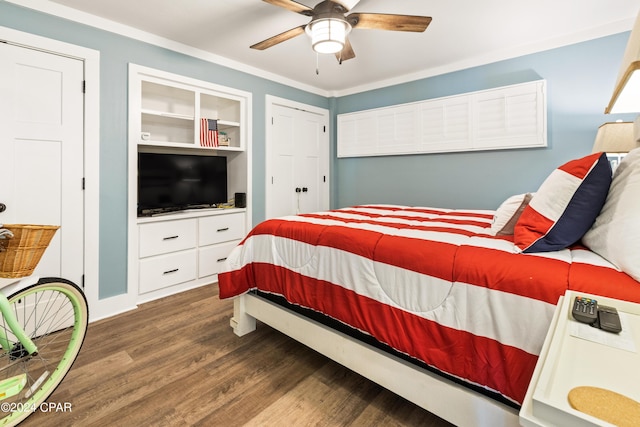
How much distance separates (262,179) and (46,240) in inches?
103

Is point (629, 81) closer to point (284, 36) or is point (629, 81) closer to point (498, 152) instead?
point (284, 36)

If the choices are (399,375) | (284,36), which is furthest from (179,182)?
(399,375)

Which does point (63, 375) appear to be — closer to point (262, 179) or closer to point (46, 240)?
point (46, 240)

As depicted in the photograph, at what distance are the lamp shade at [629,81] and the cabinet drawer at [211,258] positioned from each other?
130 inches

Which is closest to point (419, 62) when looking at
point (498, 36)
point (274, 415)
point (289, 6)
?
point (498, 36)

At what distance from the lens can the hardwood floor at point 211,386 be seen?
1492mm

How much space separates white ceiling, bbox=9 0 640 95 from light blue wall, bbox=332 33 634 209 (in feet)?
0.46

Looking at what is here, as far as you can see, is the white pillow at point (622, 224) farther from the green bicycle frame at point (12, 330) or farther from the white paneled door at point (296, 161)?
the white paneled door at point (296, 161)

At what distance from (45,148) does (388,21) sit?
272 cm

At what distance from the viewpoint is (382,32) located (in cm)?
290

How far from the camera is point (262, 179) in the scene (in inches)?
156

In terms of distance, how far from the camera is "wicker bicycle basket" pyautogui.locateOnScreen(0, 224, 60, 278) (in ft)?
4.43

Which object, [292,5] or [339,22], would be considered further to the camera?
[339,22]

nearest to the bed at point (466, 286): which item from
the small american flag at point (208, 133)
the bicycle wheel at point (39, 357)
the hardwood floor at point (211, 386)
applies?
the hardwood floor at point (211, 386)
